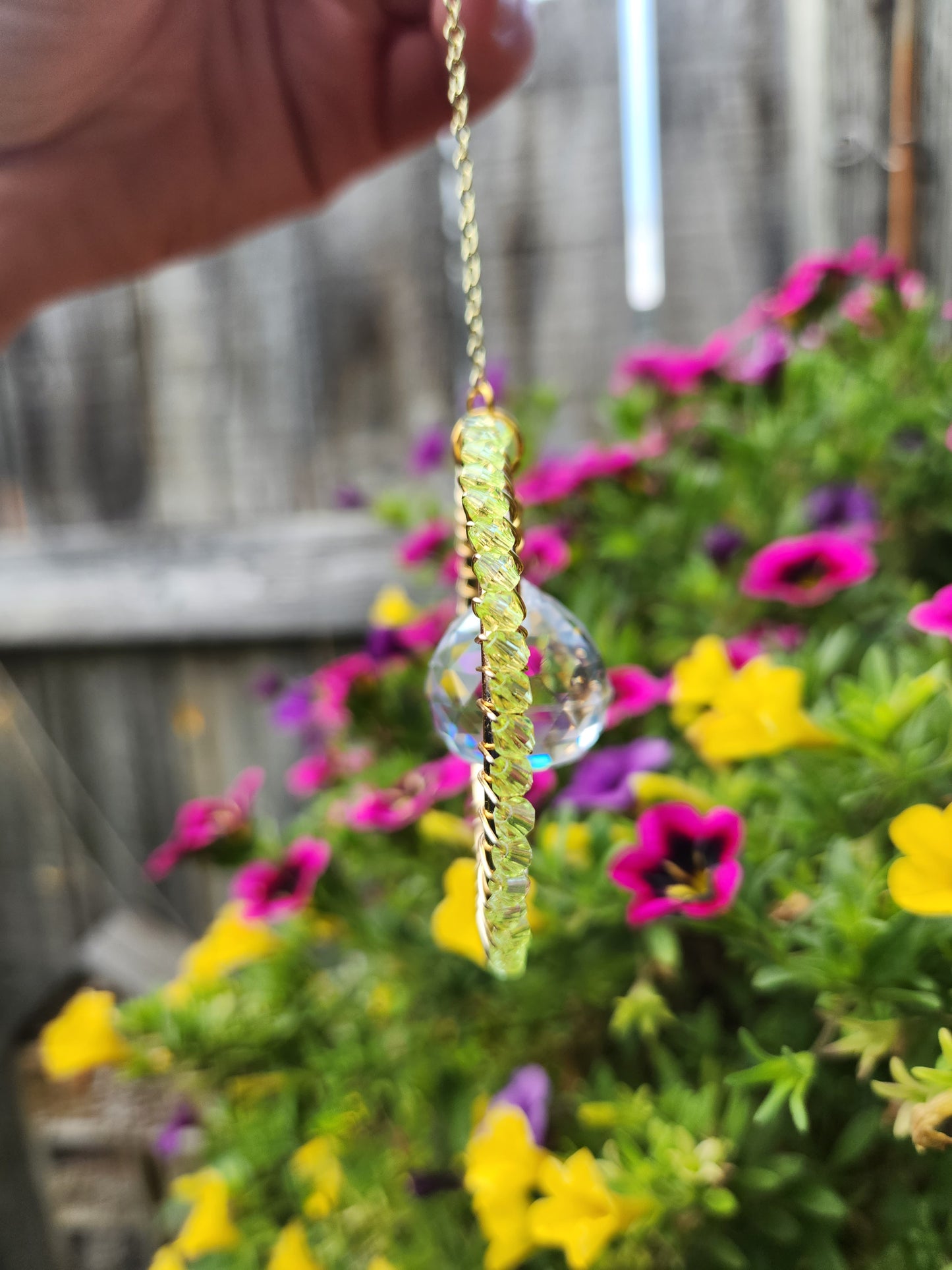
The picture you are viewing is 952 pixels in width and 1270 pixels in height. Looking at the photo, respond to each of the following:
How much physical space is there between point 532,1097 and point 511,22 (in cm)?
65

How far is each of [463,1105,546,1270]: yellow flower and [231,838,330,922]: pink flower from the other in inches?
8.2

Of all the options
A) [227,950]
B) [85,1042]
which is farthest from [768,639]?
[85,1042]

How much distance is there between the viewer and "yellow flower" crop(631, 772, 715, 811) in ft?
1.80

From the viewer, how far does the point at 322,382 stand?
45.8 inches

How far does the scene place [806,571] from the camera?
66cm

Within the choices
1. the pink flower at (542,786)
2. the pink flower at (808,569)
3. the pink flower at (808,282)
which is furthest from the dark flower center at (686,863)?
the pink flower at (808,282)

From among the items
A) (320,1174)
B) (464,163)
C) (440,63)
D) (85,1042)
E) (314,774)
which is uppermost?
(440,63)

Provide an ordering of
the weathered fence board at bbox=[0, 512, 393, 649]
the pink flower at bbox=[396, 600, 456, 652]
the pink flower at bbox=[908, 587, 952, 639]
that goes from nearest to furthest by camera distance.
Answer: the pink flower at bbox=[908, 587, 952, 639], the pink flower at bbox=[396, 600, 456, 652], the weathered fence board at bbox=[0, 512, 393, 649]

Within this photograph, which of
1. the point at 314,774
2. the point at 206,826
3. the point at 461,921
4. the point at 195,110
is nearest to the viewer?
the point at 461,921

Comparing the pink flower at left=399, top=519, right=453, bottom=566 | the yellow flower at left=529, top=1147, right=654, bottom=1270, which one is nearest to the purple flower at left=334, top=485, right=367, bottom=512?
the pink flower at left=399, top=519, right=453, bottom=566

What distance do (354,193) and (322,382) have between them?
223 mm

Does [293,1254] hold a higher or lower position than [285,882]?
lower

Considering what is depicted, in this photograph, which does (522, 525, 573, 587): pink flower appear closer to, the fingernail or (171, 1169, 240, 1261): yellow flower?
the fingernail

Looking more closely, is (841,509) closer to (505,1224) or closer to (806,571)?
(806,571)
